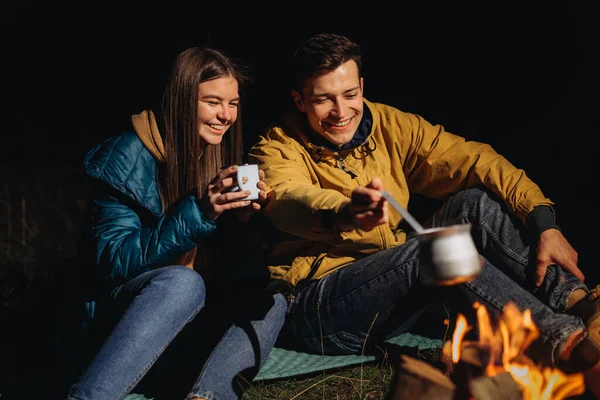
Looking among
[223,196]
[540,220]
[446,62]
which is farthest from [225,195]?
[446,62]

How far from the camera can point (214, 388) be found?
2420 millimetres

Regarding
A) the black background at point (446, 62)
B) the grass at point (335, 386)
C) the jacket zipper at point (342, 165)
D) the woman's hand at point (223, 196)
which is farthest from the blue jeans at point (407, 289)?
the black background at point (446, 62)

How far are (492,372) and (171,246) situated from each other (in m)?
1.26

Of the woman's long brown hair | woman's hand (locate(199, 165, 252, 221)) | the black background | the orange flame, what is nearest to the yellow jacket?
woman's hand (locate(199, 165, 252, 221))

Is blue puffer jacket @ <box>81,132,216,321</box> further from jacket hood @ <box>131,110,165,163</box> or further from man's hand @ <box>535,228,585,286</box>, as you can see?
man's hand @ <box>535,228,585,286</box>

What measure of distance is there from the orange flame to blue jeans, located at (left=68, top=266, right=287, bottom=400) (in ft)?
2.75

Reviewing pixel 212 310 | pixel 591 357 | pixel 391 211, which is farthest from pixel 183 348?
pixel 591 357

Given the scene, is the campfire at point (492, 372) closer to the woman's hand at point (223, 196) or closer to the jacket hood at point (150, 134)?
the woman's hand at point (223, 196)

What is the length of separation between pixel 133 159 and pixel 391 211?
1151 millimetres

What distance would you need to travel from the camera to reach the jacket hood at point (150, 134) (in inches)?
112

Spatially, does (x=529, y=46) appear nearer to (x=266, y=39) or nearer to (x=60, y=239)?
(x=266, y=39)

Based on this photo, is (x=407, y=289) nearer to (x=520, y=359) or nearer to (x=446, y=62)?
(x=520, y=359)

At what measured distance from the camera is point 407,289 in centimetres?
262

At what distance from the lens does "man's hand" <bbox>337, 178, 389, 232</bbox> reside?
2070 millimetres
